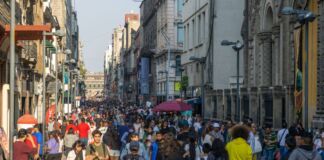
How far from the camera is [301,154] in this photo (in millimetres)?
10328

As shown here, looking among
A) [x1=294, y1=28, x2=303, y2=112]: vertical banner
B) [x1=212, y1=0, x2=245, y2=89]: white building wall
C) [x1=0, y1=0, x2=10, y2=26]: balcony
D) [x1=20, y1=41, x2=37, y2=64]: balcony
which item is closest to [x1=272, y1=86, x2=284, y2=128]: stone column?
[x1=294, y1=28, x2=303, y2=112]: vertical banner

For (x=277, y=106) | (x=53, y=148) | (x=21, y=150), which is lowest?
(x=53, y=148)

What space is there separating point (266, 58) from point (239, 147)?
83.5 feet

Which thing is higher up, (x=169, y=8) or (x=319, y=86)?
(x=169, y=8)

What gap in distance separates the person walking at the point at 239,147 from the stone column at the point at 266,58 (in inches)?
970

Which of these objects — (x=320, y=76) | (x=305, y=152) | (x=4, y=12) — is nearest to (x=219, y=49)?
(x=320, y=76)

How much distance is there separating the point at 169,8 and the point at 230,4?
2693 centimetres

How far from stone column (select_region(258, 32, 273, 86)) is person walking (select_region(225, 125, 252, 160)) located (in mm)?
24630

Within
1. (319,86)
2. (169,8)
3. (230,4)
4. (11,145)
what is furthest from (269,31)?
(169,8)

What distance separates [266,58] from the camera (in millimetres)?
36656

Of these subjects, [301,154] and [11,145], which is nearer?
[301,154]

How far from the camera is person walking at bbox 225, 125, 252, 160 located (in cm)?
1157

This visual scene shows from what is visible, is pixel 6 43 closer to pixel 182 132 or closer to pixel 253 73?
pixel 182 132

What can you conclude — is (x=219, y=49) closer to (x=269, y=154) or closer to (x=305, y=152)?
(x=269, y=154)
